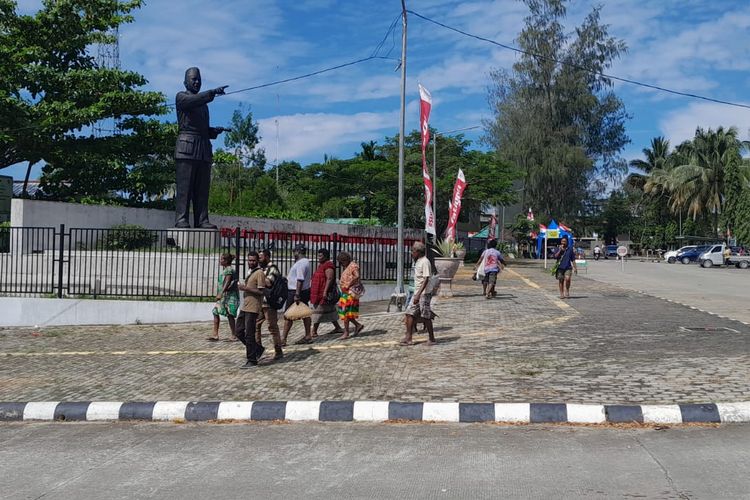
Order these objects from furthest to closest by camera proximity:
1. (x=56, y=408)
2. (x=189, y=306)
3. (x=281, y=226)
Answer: (x=281, y=226)
(x=189, y=306)
(x=56, y=408)

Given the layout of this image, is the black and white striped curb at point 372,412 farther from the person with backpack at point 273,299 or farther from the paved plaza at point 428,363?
the person with backpack at point 273,299

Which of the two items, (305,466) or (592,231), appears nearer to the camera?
(305,466)

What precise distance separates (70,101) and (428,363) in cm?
2021

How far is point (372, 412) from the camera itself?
7.16m

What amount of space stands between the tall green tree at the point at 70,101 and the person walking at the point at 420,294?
1782 centimetres

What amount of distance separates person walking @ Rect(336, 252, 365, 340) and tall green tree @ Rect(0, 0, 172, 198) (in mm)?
16509

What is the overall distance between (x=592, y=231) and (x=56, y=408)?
89.8 metres

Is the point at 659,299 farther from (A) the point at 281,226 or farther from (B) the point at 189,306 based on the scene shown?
(A) the point at 281,226

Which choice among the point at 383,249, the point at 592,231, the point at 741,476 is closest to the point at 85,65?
the point at 383,249

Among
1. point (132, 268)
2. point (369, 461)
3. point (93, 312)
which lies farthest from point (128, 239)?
point (369, 461)

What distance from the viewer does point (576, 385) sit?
319 inches

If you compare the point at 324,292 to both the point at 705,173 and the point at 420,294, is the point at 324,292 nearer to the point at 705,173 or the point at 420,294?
the point at 420,294

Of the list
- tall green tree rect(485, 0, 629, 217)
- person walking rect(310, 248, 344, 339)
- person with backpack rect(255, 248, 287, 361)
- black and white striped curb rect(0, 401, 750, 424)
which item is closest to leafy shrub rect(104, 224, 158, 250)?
person walking rect(310, 248, 344, 339)

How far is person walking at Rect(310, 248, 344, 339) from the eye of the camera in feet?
37.1
